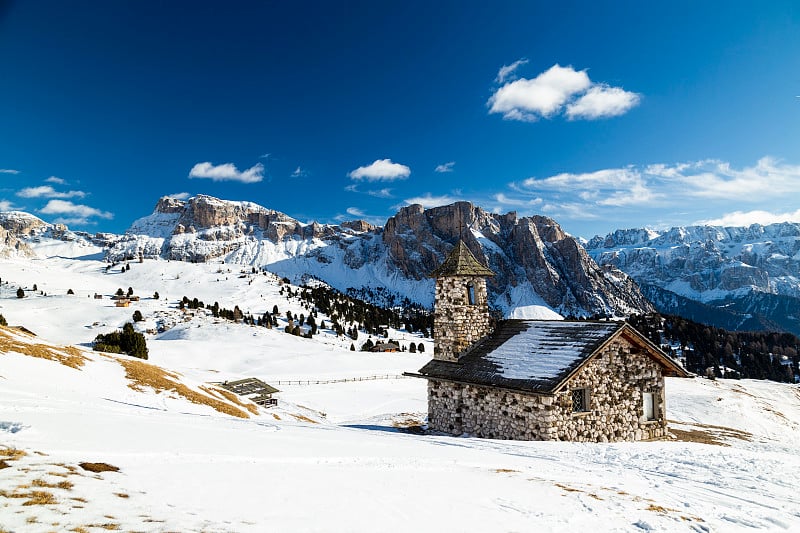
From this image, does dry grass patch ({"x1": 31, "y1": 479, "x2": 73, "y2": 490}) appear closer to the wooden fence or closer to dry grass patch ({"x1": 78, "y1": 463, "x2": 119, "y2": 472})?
dry grass patch ({"x1": 78, "y1": 463, "x2": 119, "y2": 472})

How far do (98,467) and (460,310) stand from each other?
18028mm

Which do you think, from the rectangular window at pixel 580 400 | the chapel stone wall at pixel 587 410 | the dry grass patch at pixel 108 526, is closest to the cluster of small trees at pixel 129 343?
the chapel stone wall at pixel 587 410

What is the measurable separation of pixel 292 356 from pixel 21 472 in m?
68.9

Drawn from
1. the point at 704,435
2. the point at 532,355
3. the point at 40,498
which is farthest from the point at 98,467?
the point at 704,435

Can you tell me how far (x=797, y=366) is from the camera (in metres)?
130

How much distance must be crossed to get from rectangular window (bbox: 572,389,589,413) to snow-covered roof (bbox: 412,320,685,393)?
153 cm

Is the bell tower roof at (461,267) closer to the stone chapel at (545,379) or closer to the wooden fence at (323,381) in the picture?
the stone chapel at (545,379)

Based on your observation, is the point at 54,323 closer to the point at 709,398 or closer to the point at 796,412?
the point at 709,398

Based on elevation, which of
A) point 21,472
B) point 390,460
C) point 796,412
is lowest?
point 796,412

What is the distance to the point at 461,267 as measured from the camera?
23.4m

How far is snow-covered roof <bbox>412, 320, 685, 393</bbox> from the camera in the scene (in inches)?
719

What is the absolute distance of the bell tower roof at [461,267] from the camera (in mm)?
23297

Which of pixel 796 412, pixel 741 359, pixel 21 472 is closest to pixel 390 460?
pixel 21 472

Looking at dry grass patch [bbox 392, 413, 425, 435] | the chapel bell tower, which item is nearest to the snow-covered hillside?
the chapel bell tower
